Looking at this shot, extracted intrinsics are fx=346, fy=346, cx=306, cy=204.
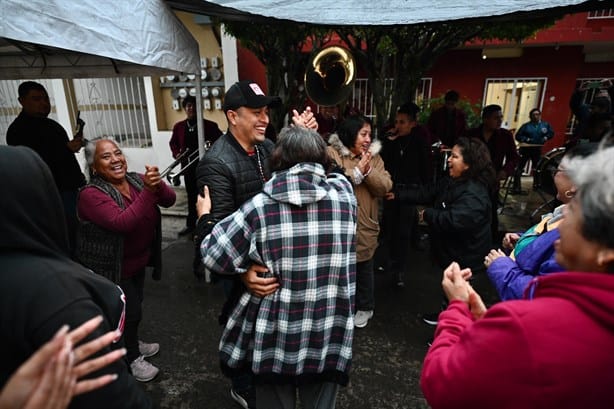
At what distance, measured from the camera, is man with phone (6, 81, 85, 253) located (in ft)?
11.6

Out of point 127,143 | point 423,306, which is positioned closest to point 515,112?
point 423,306

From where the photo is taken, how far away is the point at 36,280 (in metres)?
0.94

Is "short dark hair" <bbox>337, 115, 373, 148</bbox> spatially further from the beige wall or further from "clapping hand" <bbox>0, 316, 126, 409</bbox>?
the beige wall

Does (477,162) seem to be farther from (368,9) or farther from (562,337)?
(562,337)

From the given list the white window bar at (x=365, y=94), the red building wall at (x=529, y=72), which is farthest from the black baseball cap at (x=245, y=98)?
the red building wall at (x=529, y=72)

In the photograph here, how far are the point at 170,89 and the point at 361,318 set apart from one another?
25.4 feet

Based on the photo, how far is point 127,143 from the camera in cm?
909

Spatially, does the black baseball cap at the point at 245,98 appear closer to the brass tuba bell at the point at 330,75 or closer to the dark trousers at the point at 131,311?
the dark trousers at the point at 131,311

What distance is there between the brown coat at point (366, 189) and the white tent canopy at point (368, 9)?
106 centimetres

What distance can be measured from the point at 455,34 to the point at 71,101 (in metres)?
8.76

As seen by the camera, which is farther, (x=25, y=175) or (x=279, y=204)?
(x=279, y=204)

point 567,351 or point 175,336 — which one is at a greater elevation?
point 567,351

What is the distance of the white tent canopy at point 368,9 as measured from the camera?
2887 mm

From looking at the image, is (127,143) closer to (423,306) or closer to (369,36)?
(369,36)
